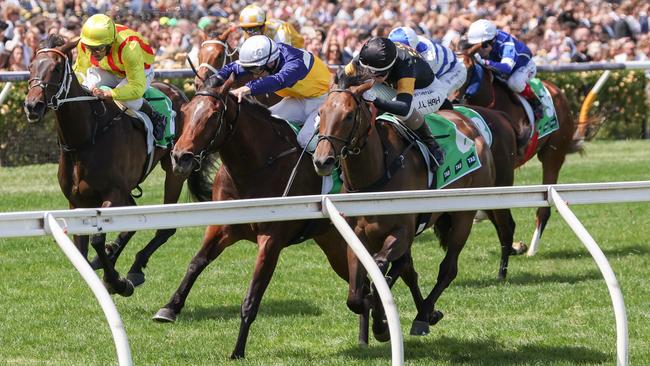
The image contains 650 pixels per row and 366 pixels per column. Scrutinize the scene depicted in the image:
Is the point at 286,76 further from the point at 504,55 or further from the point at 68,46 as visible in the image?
the point at 504,55

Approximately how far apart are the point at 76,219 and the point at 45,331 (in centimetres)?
281

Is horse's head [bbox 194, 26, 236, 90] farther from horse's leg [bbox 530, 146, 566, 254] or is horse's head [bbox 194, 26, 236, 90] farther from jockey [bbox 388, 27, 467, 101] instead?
horse's leg [bbox 530, 146, 566, 254]

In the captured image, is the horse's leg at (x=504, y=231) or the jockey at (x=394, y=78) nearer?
the jockey at (x=394, y=78)

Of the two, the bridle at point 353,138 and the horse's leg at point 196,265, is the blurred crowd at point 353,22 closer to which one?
the horse's leg at point 196,265

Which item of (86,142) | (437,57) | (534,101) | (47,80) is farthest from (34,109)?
(534,101)

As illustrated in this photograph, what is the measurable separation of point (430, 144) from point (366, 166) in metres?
0.70

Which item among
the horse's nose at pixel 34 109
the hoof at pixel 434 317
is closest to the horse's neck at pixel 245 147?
the hoof at pixel 434 317

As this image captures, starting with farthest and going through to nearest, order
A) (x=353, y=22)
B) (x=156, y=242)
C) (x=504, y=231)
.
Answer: (x=353, y=22) → (x=504, y=231) → (x=156, y=242)

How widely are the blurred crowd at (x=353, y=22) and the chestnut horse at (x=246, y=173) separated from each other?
809 cm

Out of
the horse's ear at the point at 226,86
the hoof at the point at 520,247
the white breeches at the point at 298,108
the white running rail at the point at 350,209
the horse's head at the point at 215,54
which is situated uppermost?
the white running rail at the point at 350,209

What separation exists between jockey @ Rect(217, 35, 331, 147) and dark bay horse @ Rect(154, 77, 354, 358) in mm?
121

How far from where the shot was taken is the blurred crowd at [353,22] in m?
16.6

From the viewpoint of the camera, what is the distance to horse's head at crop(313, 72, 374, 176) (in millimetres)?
5812

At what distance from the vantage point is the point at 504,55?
10.0 meters
